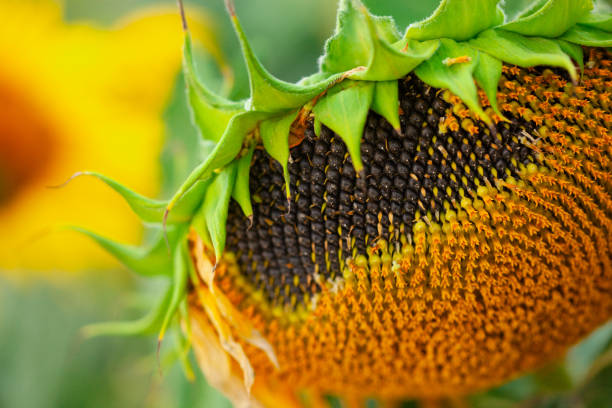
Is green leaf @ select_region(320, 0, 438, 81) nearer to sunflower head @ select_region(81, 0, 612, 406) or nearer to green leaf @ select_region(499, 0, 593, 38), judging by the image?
sunflower head @ select_region(81, 0, 612, 406)

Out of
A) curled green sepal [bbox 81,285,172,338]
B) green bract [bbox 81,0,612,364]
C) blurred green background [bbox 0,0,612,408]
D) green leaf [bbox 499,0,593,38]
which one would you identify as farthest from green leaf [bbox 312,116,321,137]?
blurred green background [bbox 0,0,612,408]

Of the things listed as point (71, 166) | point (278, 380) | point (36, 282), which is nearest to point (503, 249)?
point (278, 380)

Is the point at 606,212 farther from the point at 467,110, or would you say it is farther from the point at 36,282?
the point at 36,282

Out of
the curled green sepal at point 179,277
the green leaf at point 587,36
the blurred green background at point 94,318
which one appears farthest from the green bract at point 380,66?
the blurred green background at point 94,318

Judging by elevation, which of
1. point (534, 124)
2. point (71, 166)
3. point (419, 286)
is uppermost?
point (534, 124)

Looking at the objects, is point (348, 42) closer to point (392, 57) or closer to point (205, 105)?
point (392, 57)

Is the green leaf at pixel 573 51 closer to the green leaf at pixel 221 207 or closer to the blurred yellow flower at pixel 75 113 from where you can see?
the green leaf at pixel 221 207
